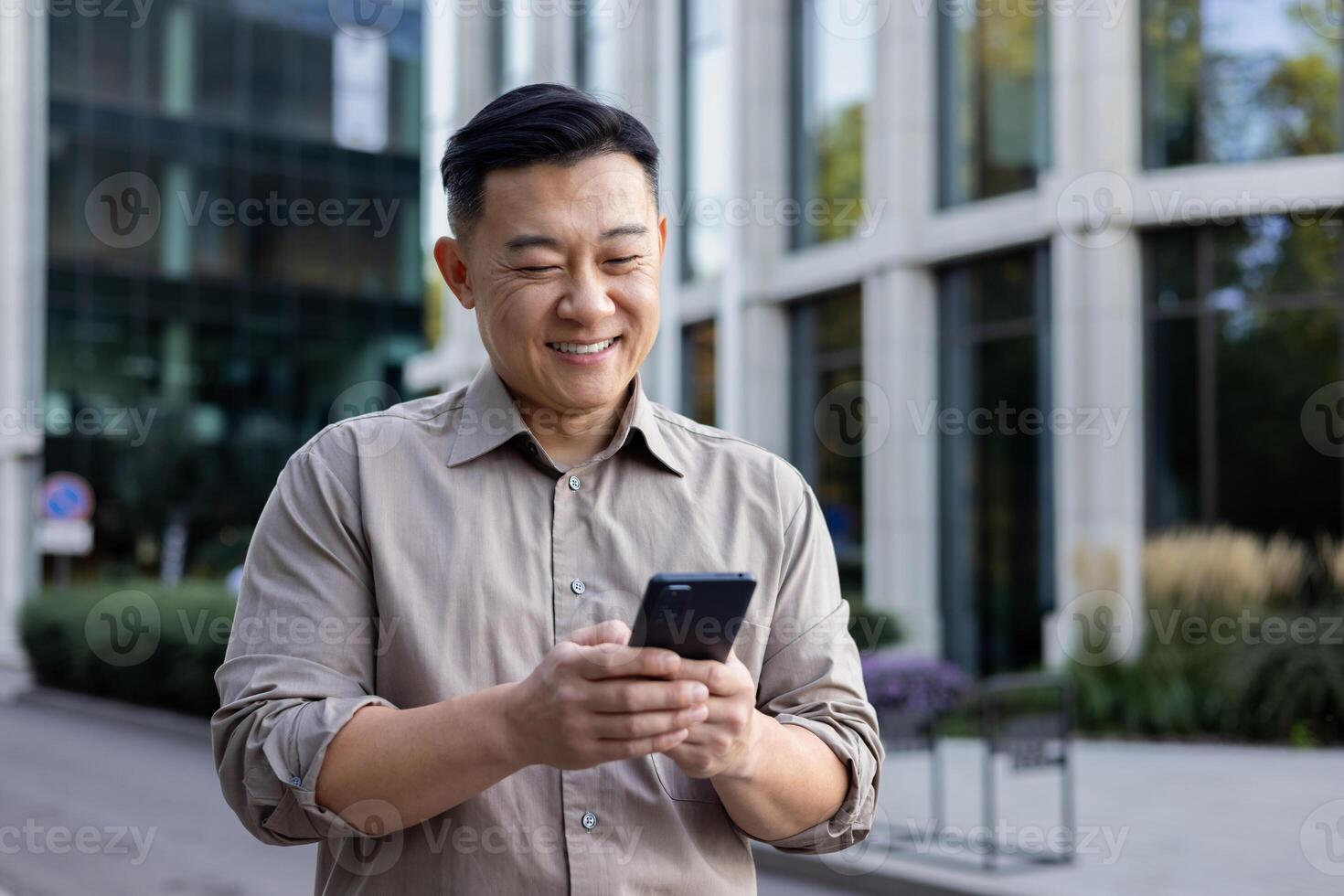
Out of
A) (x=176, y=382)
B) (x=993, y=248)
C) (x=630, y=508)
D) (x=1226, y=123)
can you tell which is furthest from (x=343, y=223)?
(x=630, y=508)

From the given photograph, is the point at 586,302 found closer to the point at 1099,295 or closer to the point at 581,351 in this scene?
the point at 581,351

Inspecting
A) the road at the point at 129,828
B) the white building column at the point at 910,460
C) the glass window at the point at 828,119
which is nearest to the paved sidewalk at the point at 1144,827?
the road at the point at 129,828

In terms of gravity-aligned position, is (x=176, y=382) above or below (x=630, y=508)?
above

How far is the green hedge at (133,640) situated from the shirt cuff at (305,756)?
1414 centimetres

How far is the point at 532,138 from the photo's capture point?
2119 mm

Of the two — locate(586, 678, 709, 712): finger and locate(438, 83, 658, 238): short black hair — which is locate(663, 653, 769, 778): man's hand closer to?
locate(586, 678, 709, 712): finger

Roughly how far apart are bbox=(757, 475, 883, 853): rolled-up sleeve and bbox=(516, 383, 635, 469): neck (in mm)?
318

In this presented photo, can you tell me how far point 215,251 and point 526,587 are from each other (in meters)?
35.7

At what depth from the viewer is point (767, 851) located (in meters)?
9.30

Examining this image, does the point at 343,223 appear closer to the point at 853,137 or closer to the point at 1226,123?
the point at 853,137

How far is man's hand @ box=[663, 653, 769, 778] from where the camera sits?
1745mm

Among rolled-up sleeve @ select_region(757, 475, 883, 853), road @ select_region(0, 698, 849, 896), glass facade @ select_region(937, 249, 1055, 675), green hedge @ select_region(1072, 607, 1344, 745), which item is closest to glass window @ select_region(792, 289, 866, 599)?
glass facade @ select_region(937, 249, 1055, 675)

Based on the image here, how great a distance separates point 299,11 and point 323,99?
7.15ft

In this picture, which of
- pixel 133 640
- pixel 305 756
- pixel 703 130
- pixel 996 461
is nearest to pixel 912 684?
pixel 996 461
